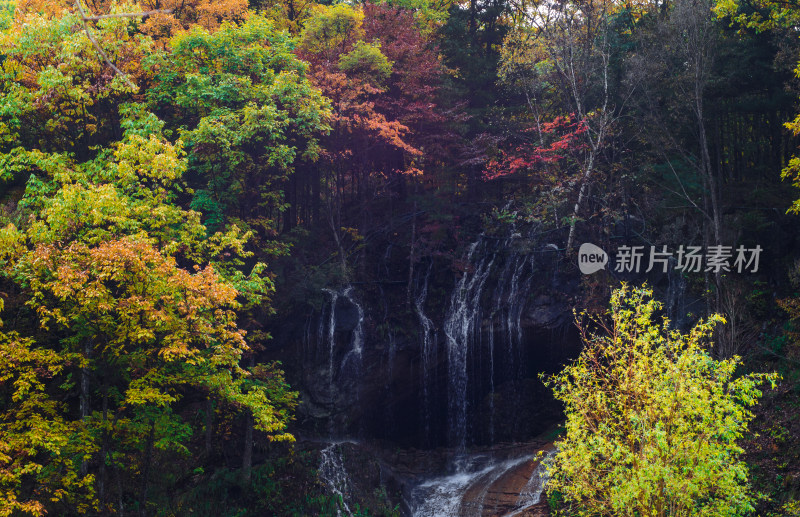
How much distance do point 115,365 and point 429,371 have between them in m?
10.8

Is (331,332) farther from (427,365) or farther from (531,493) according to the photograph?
(531,493)

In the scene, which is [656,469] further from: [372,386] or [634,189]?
[634,189]

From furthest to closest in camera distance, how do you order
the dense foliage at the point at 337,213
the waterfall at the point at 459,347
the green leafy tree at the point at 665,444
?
the waterfall at the point at 459,347
the dense foliage at the point at 337,213
the green leafy tree at the point at 665,444

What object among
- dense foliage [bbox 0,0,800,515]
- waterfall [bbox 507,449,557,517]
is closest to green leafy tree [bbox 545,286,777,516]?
dense foliage [bbox 0,0,800,515]
